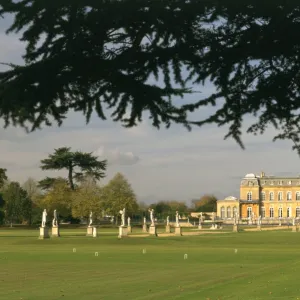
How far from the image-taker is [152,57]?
5707 mm

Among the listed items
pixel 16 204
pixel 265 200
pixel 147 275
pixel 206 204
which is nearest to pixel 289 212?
pixel 265 200

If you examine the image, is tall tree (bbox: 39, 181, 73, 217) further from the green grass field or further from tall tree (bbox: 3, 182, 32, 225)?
the green grass field

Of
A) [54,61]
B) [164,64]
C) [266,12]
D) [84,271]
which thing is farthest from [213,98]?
[84,271]

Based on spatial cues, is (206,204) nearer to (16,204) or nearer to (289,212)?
(289,212)

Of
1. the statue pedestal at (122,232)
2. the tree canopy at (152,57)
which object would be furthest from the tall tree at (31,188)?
the tree canopy at (152,57)

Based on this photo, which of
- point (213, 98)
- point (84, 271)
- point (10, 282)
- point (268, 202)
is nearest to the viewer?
point (213, 98)

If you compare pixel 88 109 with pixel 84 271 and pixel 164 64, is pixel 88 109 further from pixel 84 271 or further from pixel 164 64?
pixel 84 271

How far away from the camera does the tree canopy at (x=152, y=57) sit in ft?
18.0

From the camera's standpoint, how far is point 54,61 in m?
5.57

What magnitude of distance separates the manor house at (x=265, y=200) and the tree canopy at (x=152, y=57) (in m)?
107

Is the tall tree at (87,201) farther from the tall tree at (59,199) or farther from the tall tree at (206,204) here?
the tall tree at (206,204)

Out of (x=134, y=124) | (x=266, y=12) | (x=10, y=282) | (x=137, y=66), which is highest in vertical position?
(x=266, y=12)

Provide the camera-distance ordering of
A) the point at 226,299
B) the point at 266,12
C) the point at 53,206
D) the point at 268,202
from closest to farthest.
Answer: the point at 266,12 → the point at 226,299 → the point at 53,206 → the point at 268,202

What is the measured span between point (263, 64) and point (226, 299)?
8807mm
